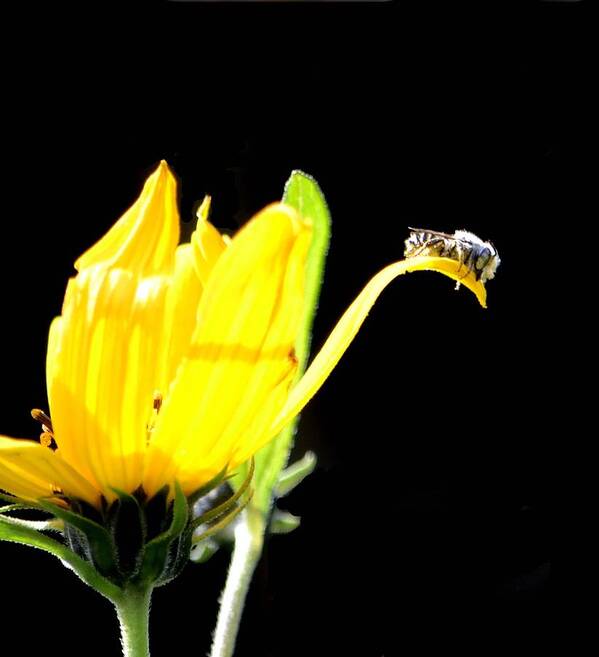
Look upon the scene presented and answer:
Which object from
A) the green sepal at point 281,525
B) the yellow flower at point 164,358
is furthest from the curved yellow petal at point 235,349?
the green sepal at point 281,525

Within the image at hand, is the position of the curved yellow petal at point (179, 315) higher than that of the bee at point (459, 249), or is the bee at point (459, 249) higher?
the bee at point (459, 249)

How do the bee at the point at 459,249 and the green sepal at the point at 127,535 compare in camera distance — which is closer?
the green sepal at the point at 127,535

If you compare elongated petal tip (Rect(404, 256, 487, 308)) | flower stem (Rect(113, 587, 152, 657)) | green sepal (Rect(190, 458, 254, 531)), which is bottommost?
flower stem (Rect(113, 587, 152, 657))

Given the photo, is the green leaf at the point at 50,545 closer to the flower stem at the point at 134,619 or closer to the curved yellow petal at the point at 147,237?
the flower stem at the point at 134,619

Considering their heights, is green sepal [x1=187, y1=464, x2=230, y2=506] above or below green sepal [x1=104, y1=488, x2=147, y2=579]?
above

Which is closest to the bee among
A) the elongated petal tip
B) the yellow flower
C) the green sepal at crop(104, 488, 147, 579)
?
the elongated petal tip

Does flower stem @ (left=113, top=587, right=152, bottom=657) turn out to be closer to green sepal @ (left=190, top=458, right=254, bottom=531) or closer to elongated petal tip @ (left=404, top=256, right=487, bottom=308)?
green sepal @ (left=190, top=458, right=254, bottom=531)

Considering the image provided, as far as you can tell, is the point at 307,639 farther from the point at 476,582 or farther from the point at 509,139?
the point at 509,139
